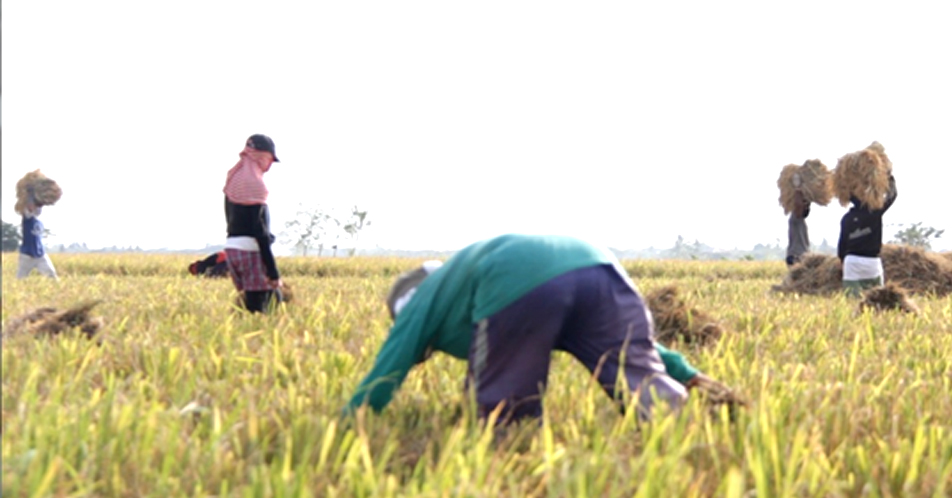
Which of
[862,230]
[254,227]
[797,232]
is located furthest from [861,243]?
[254,227]

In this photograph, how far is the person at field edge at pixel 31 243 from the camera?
9.67 m

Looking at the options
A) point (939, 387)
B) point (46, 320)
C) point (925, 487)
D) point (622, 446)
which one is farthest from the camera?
point (46, 320)

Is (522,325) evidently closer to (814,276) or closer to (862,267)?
(862,267)

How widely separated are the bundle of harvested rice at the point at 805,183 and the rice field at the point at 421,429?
19.4 ft

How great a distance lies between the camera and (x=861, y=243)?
725 cm

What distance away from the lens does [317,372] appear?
10.1 ft

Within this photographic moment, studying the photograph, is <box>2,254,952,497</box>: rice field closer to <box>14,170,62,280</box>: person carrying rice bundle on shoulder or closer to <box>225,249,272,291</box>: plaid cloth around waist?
<box>225,249,272,291</box>: plaid cloth around waist

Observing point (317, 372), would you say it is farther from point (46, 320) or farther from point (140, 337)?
point (46, 320)

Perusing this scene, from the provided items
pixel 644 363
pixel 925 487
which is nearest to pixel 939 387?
pixel 925 487

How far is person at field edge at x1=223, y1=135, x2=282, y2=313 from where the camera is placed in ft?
17.8

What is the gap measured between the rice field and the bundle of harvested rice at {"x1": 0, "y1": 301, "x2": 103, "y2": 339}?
154mm

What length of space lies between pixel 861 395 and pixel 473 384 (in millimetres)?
1511

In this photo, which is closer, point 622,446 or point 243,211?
point 622,446

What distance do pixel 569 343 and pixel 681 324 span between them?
2133 millimetres
